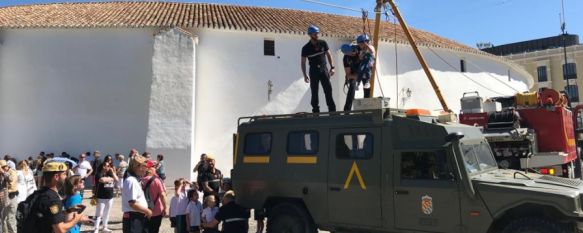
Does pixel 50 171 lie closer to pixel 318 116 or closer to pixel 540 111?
pixel 318 116

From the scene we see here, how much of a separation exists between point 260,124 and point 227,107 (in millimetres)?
13358

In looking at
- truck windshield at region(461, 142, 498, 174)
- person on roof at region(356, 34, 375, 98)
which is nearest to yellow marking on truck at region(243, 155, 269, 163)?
person on roof at region(356, 34, 375, 98)

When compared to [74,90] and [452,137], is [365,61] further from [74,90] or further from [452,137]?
[74,90]

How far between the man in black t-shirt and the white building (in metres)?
11.3

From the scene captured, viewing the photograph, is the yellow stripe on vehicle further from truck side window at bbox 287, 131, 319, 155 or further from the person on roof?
the person on roof

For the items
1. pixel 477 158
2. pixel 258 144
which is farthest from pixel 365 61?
pixel 477 158

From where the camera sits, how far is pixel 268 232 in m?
7.48

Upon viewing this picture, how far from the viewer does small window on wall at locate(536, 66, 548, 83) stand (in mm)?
49438

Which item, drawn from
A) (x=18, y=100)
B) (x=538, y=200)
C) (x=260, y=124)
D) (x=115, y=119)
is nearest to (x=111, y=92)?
(x=115, y=119)

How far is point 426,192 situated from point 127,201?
156 inches

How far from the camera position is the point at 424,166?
20.2ft

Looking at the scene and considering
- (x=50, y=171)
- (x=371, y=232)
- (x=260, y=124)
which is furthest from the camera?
(x=260, y=124)

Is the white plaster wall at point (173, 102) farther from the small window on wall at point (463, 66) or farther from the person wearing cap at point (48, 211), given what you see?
the small window on wall at point (463, 66)

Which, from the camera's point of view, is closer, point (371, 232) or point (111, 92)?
point (371, 232)
